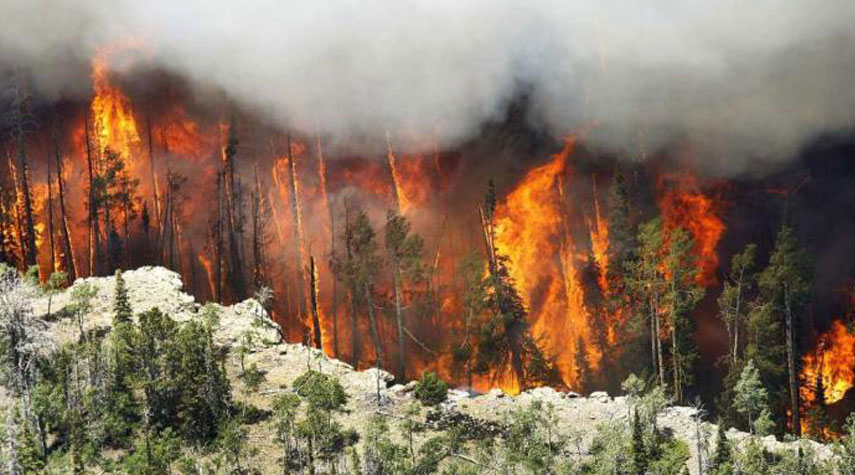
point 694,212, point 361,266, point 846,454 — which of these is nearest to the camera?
point 846,454

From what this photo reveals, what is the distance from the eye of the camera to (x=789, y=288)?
16638cm

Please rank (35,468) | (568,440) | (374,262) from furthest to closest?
1. (374,262)
2. (568,440)
3. (35,468)

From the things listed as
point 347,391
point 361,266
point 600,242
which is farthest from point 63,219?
point 600,242

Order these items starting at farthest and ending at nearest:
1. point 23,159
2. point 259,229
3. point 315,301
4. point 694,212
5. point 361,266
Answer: point 694,212 → point 23,159 → point 259,229 → point 315,301 → point 361,266

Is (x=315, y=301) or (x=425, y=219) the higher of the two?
(x=425, y=219)

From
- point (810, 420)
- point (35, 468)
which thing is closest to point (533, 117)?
point (810, 420)

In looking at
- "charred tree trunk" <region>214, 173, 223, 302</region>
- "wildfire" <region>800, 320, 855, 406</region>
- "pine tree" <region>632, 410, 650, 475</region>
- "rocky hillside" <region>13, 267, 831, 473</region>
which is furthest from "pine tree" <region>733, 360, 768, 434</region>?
"charred tree trunk" <region>214, 173, 223, 302</region>

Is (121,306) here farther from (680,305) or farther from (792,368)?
(792,368)

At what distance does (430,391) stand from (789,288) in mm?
56790

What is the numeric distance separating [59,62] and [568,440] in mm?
103481

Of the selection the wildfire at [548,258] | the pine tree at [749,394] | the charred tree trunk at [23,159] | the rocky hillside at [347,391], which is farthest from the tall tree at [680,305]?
the charred tree trunk at [23,159]

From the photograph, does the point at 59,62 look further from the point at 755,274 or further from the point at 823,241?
the point at 823,241

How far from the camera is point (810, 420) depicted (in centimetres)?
16962

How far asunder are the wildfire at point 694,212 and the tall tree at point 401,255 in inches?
1564
